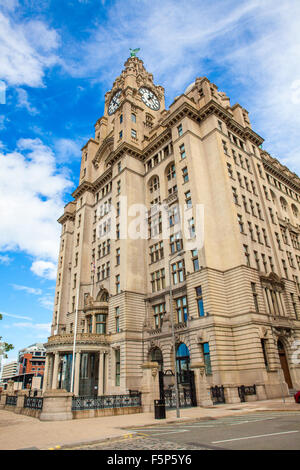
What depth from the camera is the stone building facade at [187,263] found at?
1324 inches

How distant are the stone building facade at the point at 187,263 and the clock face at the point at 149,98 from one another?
1411cm

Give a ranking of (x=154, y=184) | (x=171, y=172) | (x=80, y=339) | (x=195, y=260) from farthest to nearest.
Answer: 1. (x=154, y=184)
2. (x=171, y=172)
3. (x=80, y=339)
4. (x=195, y=260)

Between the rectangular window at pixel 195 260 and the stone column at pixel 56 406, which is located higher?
the rectangular window at pixel 195 260

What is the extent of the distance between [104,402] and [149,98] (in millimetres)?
72352

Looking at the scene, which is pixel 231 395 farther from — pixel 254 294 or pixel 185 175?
pixel 185 175

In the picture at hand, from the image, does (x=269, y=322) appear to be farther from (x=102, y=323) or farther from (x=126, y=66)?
(x=126, y=66)

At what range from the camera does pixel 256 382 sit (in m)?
30.1

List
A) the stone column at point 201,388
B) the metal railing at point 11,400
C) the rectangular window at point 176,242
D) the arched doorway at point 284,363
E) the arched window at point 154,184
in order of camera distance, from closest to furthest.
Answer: the stone column at point 201,388, the metal railing at point 11,400, the arched doorway at point 284,363, the rectangular window at point 176,242, the arched window at point 154,184

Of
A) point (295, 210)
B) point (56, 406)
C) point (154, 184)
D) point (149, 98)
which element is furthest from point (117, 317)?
point (149, 98)

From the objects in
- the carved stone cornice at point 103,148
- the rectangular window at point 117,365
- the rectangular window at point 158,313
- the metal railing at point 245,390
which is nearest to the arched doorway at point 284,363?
the metal railing at point 245,390

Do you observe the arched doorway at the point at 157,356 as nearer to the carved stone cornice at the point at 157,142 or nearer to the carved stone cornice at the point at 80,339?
the carved stone cornice at the point at 80,339

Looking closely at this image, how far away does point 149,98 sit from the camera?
7612 centimetres

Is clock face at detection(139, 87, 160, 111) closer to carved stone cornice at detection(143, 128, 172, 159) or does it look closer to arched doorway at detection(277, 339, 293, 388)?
carved stone cornice at detection(143, 128, 172, 159)
